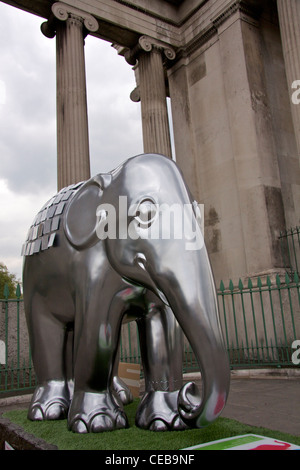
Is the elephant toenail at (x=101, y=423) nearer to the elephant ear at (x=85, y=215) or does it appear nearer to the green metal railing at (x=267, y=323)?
the elephant ear at (x=85, y=215)

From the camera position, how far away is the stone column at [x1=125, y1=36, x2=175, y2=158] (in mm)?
12812

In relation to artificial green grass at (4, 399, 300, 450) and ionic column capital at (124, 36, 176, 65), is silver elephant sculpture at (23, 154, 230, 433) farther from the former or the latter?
ionic column capital at (124, 36, 176, 65)

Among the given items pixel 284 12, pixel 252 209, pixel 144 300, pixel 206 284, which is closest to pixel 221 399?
pixel 206 284

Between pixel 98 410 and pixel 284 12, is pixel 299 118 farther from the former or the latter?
pixel 98 410

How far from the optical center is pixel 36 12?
11.8 metres

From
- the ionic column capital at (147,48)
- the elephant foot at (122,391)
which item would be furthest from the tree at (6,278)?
the elephant foot at (122,391)

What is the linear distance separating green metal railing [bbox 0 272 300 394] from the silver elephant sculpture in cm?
311

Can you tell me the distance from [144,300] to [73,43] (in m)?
10.9

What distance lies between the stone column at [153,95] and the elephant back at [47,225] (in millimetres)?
9694

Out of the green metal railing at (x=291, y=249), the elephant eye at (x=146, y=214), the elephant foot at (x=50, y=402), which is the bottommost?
the elephant foot at (x=50, y=402)

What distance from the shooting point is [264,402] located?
15.6ft

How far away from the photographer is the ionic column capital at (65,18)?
11328mm

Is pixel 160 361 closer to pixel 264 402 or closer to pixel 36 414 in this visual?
pixel 36 414

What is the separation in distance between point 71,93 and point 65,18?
84.8 inches
